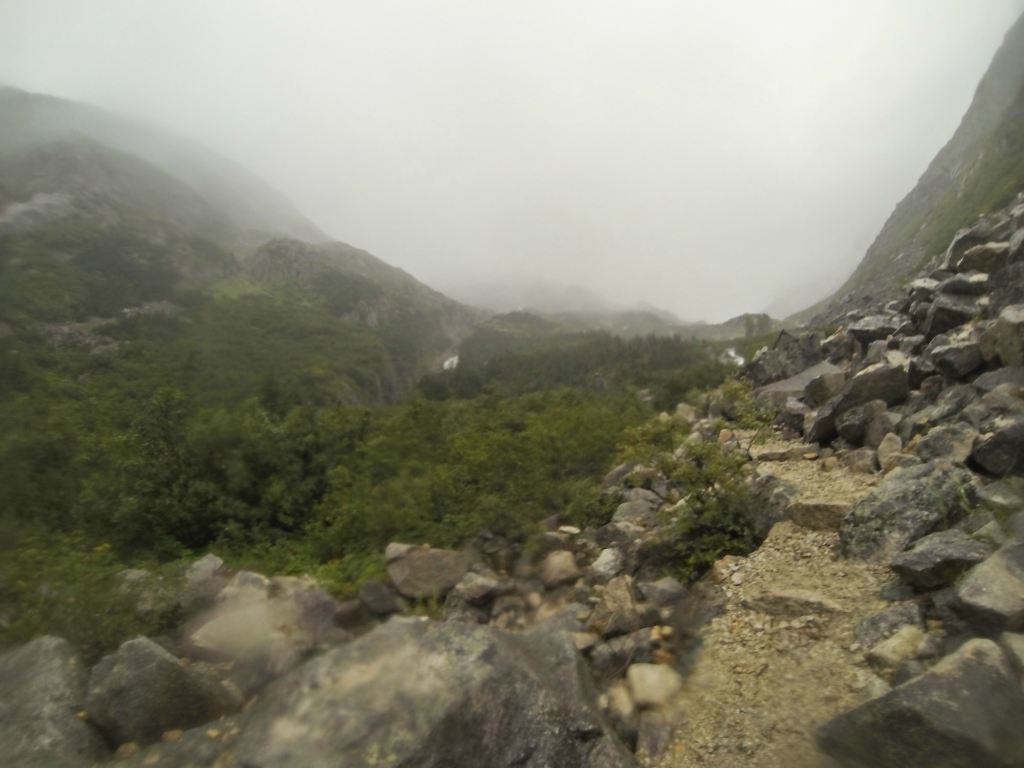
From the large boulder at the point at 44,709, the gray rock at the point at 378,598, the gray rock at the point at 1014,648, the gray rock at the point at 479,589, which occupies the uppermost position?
the gray rock at the point at 1014,648

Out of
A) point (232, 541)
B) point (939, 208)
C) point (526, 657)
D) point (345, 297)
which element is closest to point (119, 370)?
point (232, 541)

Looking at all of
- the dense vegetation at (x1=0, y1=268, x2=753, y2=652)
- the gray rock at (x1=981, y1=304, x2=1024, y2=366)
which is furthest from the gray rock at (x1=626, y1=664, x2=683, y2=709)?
the gray rock at (x1=981, y1=304, x2=1024, y2=366)

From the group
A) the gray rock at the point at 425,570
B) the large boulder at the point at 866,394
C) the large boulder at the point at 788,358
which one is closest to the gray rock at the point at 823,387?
the large boulder at the point at 866,394

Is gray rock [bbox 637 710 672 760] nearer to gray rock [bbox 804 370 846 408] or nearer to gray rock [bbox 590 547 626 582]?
gray rock [bbox 590 547 626 582]

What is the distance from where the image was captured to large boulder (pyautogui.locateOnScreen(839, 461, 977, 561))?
20.7 feet

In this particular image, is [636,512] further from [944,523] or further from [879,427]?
[944,523]

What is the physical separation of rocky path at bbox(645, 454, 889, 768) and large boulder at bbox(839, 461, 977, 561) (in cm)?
25

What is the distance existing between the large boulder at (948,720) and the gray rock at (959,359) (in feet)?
26.8

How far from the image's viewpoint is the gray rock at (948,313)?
13.0m

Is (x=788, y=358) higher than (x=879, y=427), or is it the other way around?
(x=879, y=427)

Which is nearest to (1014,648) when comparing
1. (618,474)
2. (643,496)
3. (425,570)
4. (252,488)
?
(425,570)

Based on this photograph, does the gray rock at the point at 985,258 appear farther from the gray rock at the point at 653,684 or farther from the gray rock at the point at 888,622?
the gray rock at the point at 653,684

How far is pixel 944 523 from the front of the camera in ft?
20.5

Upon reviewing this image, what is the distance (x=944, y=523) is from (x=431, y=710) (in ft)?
18.7
